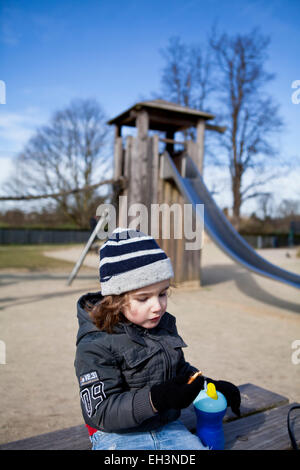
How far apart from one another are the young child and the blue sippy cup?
0.16 ft

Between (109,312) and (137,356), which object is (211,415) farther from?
(109,312)

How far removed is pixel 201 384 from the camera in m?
1.33

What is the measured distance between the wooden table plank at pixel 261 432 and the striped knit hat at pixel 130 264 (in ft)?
2.41

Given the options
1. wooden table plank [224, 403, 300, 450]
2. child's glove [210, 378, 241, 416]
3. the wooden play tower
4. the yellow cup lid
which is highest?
the wooden play tower

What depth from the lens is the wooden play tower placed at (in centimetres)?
782

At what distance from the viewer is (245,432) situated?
1.64m

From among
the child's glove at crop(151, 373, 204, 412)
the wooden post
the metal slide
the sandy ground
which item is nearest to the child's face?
the child's glove at crop(151, 373, 204, 412)

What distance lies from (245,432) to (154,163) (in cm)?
675

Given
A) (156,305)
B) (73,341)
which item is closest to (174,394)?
(156,305)

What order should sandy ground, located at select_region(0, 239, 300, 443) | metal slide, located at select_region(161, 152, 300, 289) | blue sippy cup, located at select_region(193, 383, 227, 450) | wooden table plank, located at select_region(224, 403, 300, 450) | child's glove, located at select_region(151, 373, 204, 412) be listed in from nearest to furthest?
child's glove, located at select_region(151, 373, 204, 412) → blue sippy cup, located at select_region(193, 383, 227, 450) → wooden table plank, located at select_region(224, 403, 300, 450) → sandy ground, located at select_region(0, 239, 300, 443) → metal slide, located at select_region(161, 152, 300, 289)

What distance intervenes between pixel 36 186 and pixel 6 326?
23007mm

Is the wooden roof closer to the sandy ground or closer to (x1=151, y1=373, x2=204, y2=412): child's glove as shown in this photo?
the sandy ground

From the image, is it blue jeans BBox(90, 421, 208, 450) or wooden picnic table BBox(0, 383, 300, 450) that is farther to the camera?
wooden picnic table BBox(0, 383, 300, 450)
